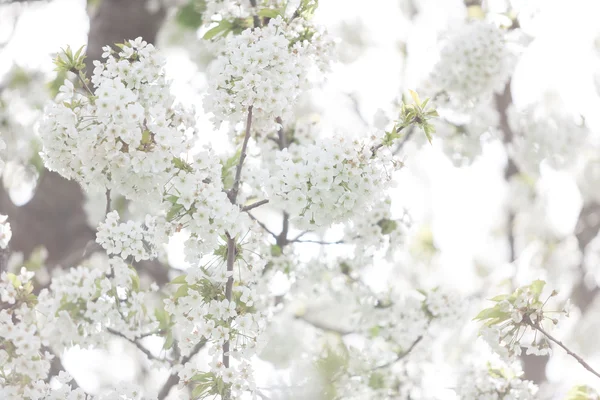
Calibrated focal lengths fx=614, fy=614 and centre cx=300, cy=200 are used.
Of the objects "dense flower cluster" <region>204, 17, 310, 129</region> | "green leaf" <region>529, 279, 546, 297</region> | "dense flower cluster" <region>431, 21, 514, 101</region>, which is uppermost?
"dense flower cluster" <region>431, 21, 514, 101</region>

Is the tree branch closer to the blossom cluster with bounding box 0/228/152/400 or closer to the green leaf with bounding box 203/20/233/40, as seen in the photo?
the blossom cluster with bounding box 0/228/152/400

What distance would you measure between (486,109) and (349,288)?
2.02 m

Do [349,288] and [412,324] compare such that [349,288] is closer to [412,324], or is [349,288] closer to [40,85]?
[412,324]

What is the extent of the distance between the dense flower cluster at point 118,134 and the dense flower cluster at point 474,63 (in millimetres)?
2410

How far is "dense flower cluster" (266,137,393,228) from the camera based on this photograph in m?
2.31

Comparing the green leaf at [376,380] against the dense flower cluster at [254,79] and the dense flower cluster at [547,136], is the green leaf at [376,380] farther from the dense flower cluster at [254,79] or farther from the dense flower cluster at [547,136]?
the dense flower cluster at [547,136]

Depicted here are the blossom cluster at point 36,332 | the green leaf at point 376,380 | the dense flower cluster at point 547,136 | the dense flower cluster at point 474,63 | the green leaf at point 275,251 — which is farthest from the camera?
the dense flower cluster at point 547,136

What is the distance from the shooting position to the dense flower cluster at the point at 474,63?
13.8 feet

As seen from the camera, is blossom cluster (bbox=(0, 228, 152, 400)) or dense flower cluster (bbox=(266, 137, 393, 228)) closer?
blossom cluster (bbox=(0, 228, 152, 400))

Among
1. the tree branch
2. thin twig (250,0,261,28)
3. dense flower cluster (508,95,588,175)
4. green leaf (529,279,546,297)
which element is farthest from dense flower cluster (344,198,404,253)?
dense flower cluster (508,95,588,175)

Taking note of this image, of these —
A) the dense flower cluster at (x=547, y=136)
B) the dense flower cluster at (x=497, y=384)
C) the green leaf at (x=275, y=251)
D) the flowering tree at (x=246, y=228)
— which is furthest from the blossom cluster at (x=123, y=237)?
the dense flower cluster at (x=547, y=136)

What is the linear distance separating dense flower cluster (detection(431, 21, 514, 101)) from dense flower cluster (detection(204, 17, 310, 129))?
1.99 meters

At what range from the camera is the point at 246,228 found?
2688 millimetres

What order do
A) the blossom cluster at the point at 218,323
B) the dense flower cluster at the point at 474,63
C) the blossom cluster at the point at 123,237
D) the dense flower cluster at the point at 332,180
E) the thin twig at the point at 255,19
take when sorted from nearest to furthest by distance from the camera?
the dense flower cluster at the point at 332,180 → the blossom cluster at the point at 218,323 → the blossom cluster at the point at 123,237 → the thin twig at the point at 255,19 → the dense flower cluster at the point at 474,63
